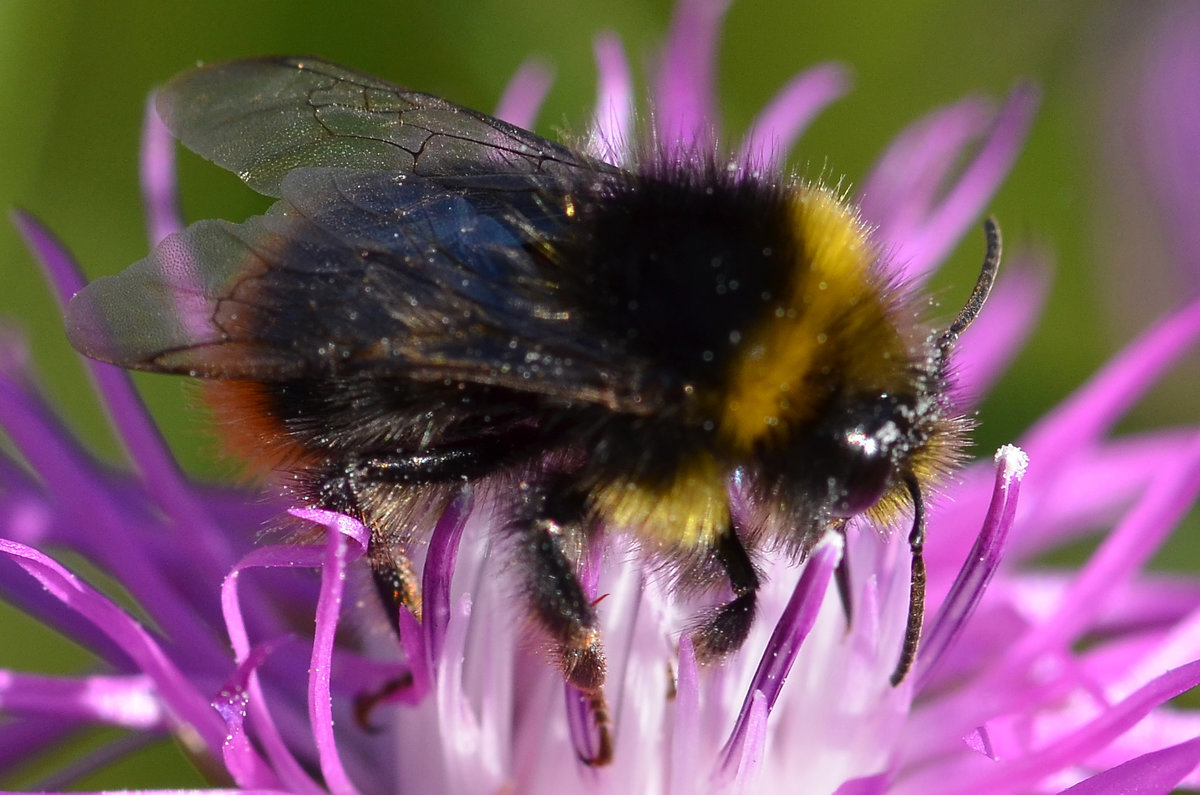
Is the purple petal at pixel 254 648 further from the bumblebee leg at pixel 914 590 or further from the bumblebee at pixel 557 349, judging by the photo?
the bumblebee leg at pixel 914 590

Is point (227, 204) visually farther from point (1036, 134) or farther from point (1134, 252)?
point (1134, 252)

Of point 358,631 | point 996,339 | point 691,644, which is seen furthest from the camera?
point 996,339

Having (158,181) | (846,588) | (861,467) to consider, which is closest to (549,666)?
(846,588)

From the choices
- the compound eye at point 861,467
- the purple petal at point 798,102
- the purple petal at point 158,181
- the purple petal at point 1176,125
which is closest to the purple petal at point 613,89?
the purple petal at point 798,102

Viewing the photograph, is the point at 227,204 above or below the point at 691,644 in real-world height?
above

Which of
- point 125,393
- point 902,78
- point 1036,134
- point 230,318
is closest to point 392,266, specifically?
point 230,318

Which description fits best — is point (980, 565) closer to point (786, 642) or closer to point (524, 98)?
point (786, 642)
